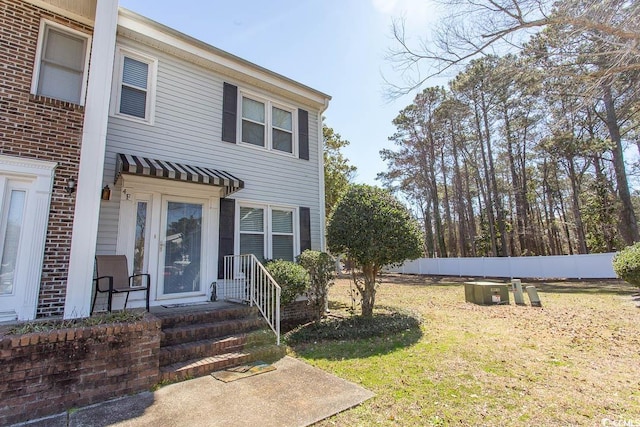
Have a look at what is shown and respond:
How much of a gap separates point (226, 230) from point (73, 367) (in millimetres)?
3667

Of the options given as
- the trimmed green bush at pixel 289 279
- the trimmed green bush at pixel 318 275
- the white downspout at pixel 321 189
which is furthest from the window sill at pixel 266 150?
the trimmed green bush at pixel 289 279

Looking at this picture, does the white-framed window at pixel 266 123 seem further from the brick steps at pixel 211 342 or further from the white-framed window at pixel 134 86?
the brick steps at pixel 211 342

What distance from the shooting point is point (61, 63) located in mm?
5148

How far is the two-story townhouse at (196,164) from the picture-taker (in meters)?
5.64

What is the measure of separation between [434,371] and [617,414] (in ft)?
5.73

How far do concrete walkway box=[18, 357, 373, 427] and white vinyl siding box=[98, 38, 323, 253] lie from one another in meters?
2.99

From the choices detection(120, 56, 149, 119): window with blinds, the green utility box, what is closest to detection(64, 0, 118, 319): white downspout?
detection(120, 56, 149, 119): window with blinds

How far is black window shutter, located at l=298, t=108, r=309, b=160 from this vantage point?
326 inches

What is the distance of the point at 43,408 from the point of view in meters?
3.01

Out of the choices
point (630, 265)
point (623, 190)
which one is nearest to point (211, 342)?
point (630, 265)

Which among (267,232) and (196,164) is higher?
(196,164)

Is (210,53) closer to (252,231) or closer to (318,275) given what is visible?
(252,231)

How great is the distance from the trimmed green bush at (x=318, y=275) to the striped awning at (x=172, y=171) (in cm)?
217

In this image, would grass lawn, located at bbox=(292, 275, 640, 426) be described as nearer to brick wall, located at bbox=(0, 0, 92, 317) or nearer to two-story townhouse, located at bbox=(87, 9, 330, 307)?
two-story townhouse, located at bbox=(87, 9, 330, 307)
